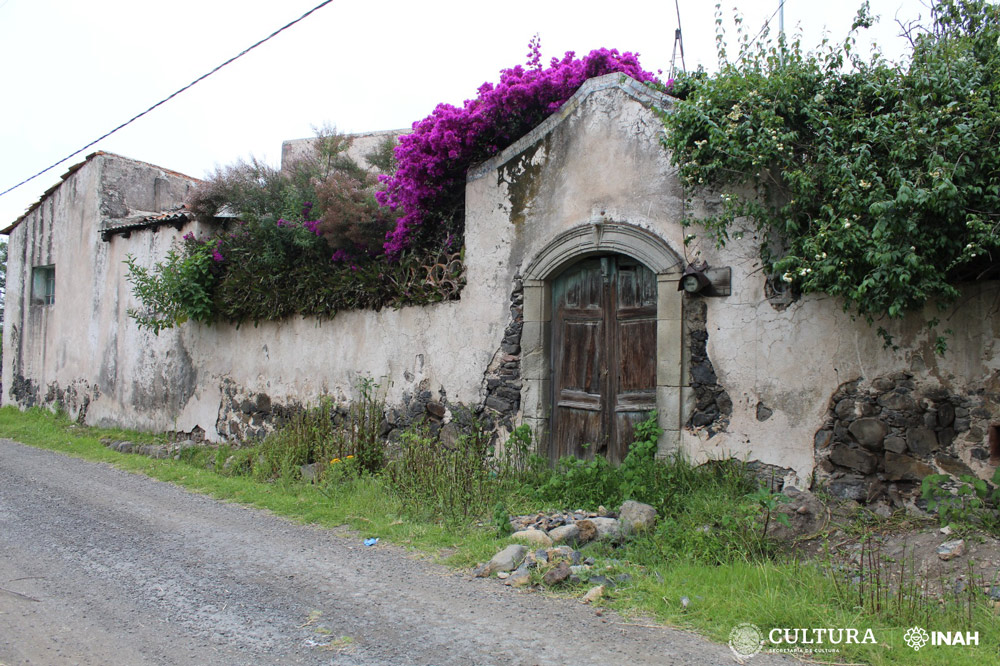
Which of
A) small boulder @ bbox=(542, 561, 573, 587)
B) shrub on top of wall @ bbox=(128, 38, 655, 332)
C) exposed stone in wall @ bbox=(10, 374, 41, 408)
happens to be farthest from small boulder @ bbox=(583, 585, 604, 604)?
exposed stone in wall @ bbox=(10, 374, 41, 408)

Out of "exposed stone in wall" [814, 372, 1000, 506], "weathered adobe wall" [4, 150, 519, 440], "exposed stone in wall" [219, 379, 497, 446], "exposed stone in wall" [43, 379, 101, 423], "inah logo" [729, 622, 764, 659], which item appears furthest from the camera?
"exposed stone in wall" [43, 379, 101, 423]

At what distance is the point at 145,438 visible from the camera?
10219 millimetres

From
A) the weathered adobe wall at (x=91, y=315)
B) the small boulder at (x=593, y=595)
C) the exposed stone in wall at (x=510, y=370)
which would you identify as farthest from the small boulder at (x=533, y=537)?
the weathered adobe wall at (x=91, y=315)

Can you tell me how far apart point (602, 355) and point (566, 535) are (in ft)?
7.15

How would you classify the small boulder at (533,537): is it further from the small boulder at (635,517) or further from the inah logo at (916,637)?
the inah logo at (916,637)

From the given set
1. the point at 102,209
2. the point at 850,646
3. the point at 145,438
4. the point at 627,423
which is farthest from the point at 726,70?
the point at 102,209

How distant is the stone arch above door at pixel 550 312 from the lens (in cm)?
592

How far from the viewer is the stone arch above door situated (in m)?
5.92

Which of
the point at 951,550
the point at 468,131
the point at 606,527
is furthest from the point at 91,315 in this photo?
the point at 951,550

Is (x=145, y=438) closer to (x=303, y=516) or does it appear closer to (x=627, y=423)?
(x=303, y=516)

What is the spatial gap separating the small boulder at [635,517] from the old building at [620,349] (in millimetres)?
1007

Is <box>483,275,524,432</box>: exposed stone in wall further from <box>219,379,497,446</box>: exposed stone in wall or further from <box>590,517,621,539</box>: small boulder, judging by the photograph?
<box>590,517,621,539</box>: small boulder

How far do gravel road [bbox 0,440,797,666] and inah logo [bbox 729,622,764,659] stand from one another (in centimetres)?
7

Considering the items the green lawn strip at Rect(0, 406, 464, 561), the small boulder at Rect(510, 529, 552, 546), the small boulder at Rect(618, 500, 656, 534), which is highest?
the small boulder at Rect(618, 500, 656, 534)
